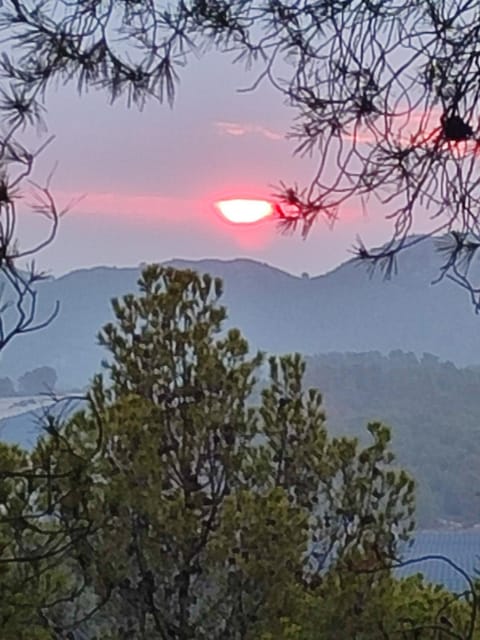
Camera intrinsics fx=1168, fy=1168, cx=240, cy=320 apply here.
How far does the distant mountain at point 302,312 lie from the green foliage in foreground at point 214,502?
57mm

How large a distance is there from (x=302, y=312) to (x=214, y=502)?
38 cm

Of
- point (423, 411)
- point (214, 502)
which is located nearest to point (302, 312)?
point (423, 411)

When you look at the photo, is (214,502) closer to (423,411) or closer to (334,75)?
(423,411)

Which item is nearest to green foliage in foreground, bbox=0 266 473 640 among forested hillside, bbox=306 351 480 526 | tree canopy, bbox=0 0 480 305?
forested hillside, bbox=306 351 480 526

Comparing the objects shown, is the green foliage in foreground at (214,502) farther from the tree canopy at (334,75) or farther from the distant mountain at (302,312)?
the tree canopy at (334,75)

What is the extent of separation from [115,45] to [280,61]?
204 mm

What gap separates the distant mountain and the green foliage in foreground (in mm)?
Result: 57

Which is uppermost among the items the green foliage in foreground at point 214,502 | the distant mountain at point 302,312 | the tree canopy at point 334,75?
the tree canopy at point 334,75

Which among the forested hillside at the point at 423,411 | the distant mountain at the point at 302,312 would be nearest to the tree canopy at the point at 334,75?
the distant mountain at the point at 302,312

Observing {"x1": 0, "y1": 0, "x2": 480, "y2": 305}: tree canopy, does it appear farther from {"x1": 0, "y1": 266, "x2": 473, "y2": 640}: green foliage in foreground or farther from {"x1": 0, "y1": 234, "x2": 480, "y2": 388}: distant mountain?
{"x1": 0, "y1": 266, "x2": 473, "y2": 640}: green foliage in foreground

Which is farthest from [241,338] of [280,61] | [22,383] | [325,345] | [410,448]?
[280,61]

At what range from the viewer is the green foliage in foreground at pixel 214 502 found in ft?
5.76

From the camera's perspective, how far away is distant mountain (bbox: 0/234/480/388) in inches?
55.2

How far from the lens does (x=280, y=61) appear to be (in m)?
1.40
